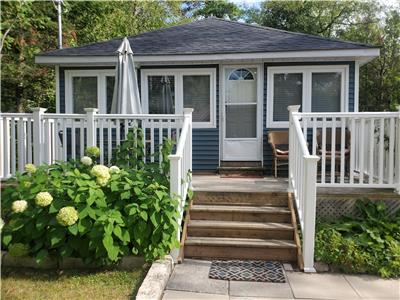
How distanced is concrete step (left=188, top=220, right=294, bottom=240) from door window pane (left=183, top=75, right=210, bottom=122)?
3078 millimetres

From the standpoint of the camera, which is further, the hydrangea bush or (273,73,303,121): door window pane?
(273,73,303,121): door window pane

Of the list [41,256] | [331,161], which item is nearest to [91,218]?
[41,256]

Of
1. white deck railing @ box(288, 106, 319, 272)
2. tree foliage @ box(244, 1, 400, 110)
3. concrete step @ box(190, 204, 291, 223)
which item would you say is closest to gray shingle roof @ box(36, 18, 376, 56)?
white deck railing @ box(288, 106, 319, 272)

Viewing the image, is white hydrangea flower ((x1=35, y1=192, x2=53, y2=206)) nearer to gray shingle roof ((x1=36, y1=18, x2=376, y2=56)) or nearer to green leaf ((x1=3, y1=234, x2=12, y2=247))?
green leaf ((x1=3, y1=234, x2=12, y2=247))

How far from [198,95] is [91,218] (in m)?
4.04

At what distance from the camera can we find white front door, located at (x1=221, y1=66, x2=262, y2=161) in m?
6.92

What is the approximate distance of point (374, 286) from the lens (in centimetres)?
342

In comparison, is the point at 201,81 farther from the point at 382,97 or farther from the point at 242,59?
the point at 382,97

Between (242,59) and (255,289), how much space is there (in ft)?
13.9

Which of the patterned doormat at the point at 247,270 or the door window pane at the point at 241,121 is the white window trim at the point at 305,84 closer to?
the door window pane at the point at 241,121

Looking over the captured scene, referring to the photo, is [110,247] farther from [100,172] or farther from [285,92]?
[285,92]

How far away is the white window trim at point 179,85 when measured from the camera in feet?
22.7

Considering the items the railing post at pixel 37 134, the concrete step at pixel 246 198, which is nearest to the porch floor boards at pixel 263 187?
the concrete step at pixel 246 198

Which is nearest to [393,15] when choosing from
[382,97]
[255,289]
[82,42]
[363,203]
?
[382,97]
